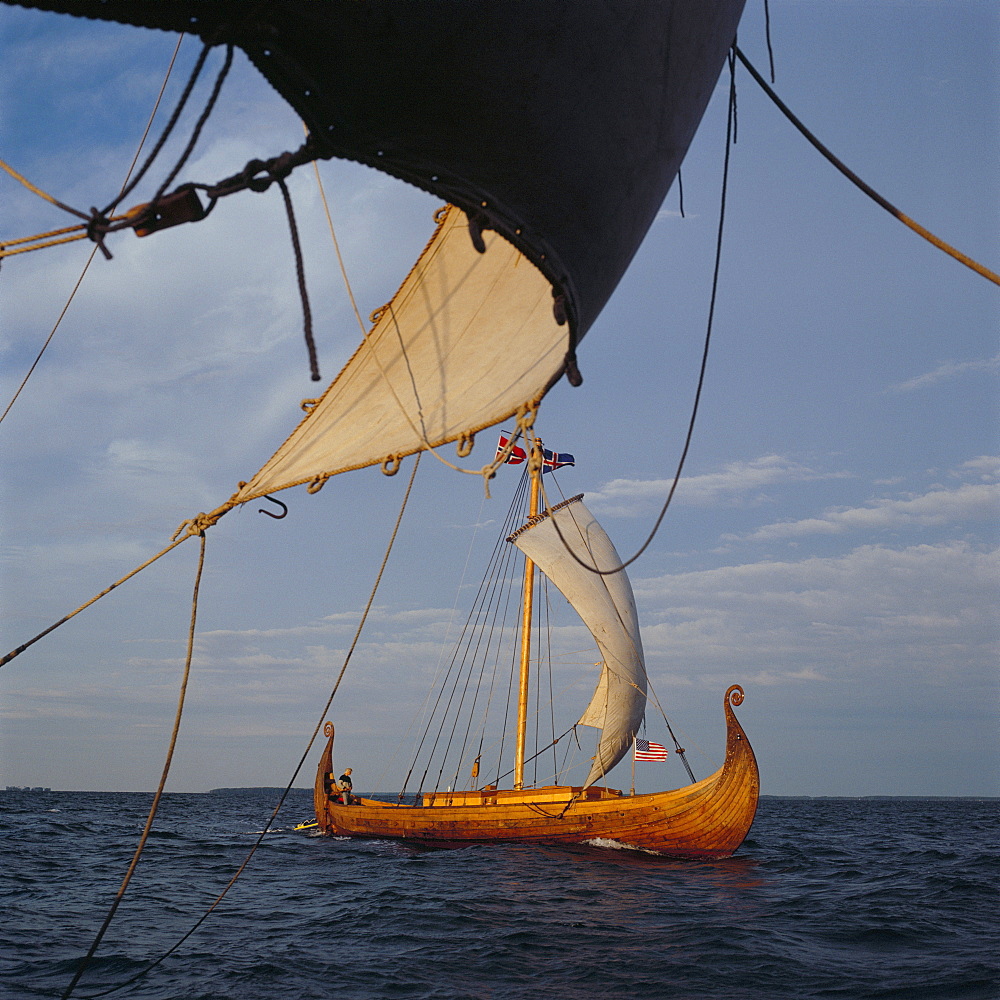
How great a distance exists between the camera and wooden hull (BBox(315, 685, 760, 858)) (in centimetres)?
1839

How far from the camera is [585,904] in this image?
12.4 m

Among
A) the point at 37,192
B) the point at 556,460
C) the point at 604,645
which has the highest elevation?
the point at 556,460

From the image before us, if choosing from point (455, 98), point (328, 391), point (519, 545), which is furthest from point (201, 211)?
point (519, 545)

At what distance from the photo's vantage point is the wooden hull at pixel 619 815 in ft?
60.3

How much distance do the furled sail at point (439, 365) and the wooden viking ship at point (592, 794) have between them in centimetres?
1147

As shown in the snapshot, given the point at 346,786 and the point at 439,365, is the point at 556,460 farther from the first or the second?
the point at 439,365

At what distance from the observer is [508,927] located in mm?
10695

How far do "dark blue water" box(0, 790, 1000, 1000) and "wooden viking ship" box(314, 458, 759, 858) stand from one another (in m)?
0.64

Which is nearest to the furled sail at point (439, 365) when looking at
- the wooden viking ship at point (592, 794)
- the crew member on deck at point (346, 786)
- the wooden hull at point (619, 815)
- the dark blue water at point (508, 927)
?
the dark blue water at point (508, 927)

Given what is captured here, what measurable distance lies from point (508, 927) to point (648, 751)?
11.1m

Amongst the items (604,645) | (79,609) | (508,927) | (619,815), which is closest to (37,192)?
(79,609)

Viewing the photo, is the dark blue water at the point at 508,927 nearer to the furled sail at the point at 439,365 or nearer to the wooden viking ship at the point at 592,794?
the wooden viking ship at the point at 592,794

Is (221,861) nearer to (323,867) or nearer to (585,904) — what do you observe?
(323,867)

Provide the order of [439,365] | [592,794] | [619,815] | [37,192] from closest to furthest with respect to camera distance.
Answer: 1. [37,192]
2. [439,365]
3. [619,815]
4. [592,794]
